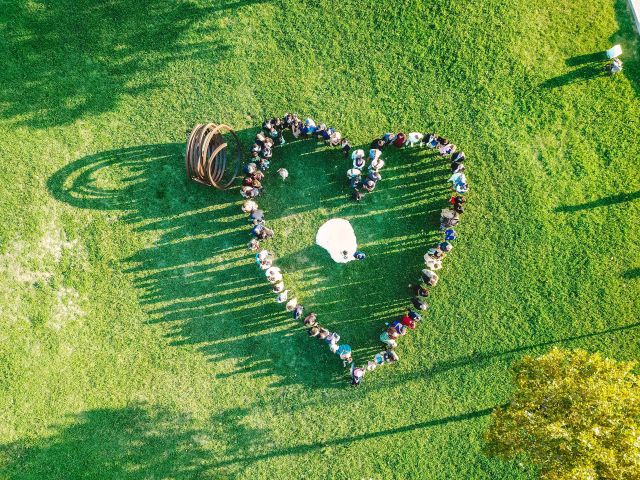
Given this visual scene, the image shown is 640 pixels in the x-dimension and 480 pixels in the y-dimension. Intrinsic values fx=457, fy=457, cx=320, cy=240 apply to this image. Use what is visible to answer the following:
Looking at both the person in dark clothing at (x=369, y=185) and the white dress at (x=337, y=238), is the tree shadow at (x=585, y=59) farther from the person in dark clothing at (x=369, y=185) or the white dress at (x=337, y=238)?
the white dress at (x=337, y=238)

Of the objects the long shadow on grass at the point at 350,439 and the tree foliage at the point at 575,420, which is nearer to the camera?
the tree foliage at the point at 575,420

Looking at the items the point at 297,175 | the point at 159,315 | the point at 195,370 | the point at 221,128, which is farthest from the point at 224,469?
the point at 221,128


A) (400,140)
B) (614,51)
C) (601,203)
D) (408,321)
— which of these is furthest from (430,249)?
(614,51)

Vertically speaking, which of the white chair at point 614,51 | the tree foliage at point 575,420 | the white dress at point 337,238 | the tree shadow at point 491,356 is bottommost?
the tree foliage at point 575,420

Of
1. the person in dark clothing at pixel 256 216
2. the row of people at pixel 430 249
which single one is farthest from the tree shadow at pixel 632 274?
the person in dark clothing at pixel 256 216

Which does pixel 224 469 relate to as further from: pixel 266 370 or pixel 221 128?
pixel 221 128

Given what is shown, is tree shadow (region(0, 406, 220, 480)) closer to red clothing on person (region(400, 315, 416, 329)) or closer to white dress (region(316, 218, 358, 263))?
white dress (region(316, 218, 358, 263))

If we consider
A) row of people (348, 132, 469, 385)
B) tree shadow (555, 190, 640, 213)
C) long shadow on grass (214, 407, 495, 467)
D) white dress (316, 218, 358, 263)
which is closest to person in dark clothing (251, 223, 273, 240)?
white dress (316, 218, 358, 263)
